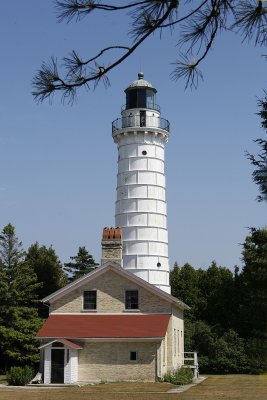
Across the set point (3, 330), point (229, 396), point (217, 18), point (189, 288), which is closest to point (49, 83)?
point (217, 18)

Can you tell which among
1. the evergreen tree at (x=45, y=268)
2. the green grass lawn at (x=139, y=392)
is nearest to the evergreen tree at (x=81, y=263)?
the evergreen tree at (x=45, y=268)

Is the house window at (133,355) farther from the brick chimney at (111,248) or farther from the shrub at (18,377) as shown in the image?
the brick chimney at (111,248)

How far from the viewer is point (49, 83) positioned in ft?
18.8

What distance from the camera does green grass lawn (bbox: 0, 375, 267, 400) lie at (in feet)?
68.2

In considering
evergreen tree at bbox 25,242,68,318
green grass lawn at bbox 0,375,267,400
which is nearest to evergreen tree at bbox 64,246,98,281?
evergreen tree at bbox 25,242,68,318

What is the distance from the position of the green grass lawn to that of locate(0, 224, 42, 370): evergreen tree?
888cm

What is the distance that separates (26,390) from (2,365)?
1179 cm

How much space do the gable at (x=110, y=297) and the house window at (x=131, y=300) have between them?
14 cm

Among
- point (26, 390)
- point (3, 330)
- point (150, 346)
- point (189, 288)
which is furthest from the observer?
point (189, 288)

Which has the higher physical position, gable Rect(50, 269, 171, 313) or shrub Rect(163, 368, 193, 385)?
gable Rect(50, 269, 171, 313)

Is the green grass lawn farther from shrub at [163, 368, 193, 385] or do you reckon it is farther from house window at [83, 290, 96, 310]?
house window at [83, 290, 96, 310]

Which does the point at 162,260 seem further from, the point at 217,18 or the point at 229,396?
the point at 217,18

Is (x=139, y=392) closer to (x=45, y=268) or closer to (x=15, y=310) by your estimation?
(x=15, y=310)

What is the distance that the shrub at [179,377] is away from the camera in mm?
27172
